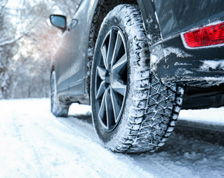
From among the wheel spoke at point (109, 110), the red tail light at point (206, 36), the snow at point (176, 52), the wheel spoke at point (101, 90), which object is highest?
the red tail light at point (206, 36)

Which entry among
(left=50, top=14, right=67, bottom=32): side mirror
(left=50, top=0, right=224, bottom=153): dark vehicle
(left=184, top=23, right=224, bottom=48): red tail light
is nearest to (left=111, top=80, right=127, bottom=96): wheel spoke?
(left=50, top=0, right=224, bottom=153): dark vehicle

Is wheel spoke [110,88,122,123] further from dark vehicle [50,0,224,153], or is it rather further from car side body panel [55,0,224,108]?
car side body panel [55,0,224,108]

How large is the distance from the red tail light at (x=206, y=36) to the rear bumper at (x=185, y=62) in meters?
0.02

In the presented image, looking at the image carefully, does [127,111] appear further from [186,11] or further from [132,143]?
[186,11]

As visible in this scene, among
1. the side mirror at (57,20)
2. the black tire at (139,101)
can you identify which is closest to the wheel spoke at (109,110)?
the black tire at (139,101)

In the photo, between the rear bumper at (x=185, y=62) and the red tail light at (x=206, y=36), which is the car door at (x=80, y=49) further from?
the red tail light at (x=206, y=36)

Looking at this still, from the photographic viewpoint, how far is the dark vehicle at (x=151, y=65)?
0.78 metres

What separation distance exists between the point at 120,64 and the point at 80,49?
87 centimetres

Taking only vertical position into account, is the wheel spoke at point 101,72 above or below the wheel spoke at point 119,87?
above

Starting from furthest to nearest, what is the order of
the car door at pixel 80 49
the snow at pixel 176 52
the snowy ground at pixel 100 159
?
the car door at pixel 80 49 → the snowy ground at pixel 100 159 → the snow at pixel 176 52

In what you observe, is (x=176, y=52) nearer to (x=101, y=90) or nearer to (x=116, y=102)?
(x=116, y=102)

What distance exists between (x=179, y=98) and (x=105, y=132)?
1.98 feet

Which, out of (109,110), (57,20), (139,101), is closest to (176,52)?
(139,101)

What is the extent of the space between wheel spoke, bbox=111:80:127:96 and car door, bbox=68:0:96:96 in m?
0.62
